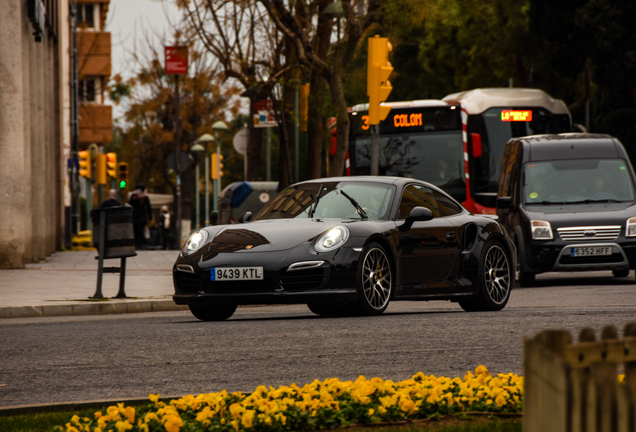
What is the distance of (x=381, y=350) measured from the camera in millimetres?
7023

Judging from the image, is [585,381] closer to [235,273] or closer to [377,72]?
[235,273]

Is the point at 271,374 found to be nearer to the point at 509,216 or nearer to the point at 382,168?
the point at 509,216

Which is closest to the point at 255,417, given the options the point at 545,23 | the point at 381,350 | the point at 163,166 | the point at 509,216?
the point at 381,350

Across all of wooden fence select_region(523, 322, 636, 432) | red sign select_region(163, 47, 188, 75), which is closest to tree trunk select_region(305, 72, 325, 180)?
red sign select_region(163, 47, 188, 75)

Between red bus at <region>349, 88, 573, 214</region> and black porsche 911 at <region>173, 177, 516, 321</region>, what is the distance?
10.6m

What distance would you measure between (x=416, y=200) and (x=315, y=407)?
5.88m

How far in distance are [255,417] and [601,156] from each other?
12649 millimetres

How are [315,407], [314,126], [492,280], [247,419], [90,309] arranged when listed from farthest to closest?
1. [314,126]
2. [90,309]
3. [492,280]
4. [315,407]
5. [247,419]

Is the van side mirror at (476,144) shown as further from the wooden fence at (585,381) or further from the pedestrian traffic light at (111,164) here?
the wooden fence at (585,381)

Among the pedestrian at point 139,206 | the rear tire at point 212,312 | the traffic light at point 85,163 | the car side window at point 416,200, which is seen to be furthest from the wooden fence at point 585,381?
the traffic light at point 85,163

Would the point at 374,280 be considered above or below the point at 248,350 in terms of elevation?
above

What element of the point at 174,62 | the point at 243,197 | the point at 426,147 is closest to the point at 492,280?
the point at 426,147

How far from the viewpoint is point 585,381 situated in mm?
1894

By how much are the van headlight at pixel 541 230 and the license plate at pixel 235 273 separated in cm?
707
